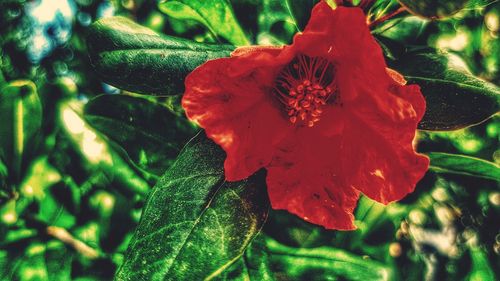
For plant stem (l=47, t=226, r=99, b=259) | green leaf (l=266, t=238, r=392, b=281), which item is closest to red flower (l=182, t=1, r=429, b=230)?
green leaf (l=266, t=238, r=392, b=281)

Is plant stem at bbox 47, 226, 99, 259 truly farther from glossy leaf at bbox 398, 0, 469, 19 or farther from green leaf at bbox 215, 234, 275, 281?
glossy leaf at bbox 398, 0, 469, 19

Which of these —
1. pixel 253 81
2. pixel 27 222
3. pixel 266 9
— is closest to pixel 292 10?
pixel 253 81

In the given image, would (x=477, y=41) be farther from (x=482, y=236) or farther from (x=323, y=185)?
(x=323, y=185)

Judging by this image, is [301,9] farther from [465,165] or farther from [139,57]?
[465,165]

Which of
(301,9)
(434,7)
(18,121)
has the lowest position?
(18,121)

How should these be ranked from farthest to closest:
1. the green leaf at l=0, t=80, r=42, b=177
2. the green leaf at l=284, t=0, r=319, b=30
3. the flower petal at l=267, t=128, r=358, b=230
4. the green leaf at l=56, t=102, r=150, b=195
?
1. the green leaf at l=56, t=102, r=150, b=195
2. the green leaf at l=0, t=80, r=42, b=177
3. the green leaf at l=284, t=0, r=319, b=30
4. the flower petal at l=267, t=128, r=358, b=230

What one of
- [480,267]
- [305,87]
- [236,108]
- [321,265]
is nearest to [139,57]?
Result: [236,108]

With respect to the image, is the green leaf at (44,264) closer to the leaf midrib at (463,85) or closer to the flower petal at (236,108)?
the flower petal at (236,108)
